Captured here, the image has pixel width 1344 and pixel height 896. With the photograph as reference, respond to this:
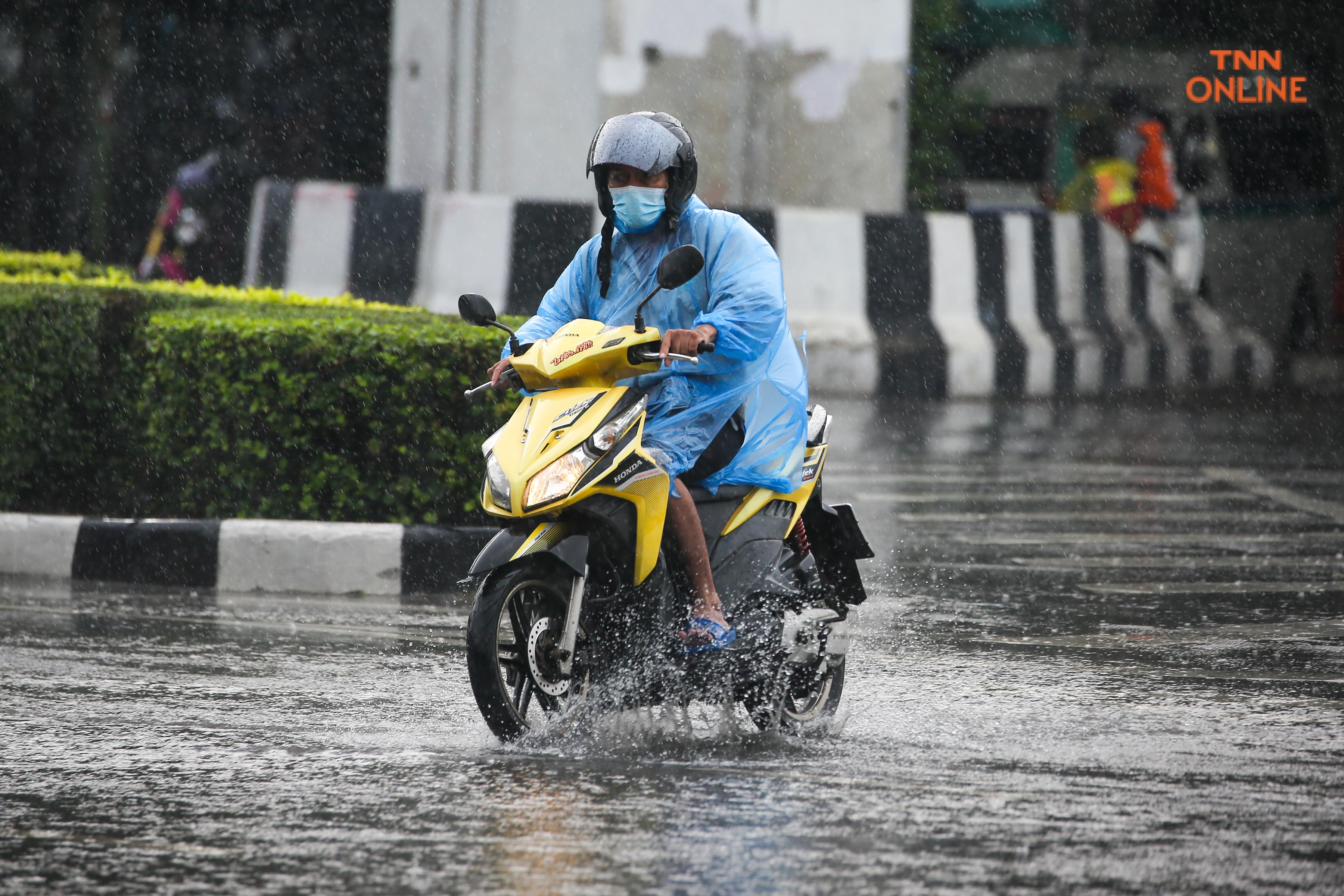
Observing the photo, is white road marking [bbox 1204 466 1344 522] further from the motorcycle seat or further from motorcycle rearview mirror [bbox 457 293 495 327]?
motorcycle rearview mirror [bbox 457 293 495 327]

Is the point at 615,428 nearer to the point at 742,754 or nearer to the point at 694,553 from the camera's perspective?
the point at 694,553

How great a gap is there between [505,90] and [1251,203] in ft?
29.8

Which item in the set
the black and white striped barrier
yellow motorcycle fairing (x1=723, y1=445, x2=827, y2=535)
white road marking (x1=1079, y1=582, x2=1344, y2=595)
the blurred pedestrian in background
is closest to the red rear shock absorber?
yellow motorcycle fairing (x1=723, y1=445, x2=827, y2=535)

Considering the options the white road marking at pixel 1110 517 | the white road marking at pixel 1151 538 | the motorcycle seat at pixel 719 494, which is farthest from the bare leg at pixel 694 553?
the white road marking at pixel 1110 517

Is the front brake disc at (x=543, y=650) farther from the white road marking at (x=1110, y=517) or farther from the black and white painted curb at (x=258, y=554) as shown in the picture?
the white road marking at (x=1110, y=517)

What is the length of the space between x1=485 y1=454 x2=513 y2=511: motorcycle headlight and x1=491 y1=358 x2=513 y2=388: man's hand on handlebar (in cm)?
24

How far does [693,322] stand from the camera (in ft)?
16.6

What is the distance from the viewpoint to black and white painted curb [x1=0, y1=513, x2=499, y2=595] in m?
7.49

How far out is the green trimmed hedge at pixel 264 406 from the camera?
7625 mm

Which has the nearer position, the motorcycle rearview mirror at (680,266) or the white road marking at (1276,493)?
the motorcycle rearview mirror at (680,266)

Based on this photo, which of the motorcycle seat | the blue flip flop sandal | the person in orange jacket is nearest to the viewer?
the blue flip flop sandal

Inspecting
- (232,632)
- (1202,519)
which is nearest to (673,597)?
(232,632)

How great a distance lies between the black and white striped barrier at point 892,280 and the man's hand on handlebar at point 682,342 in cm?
822

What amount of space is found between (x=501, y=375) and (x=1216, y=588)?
3724 millimetres
